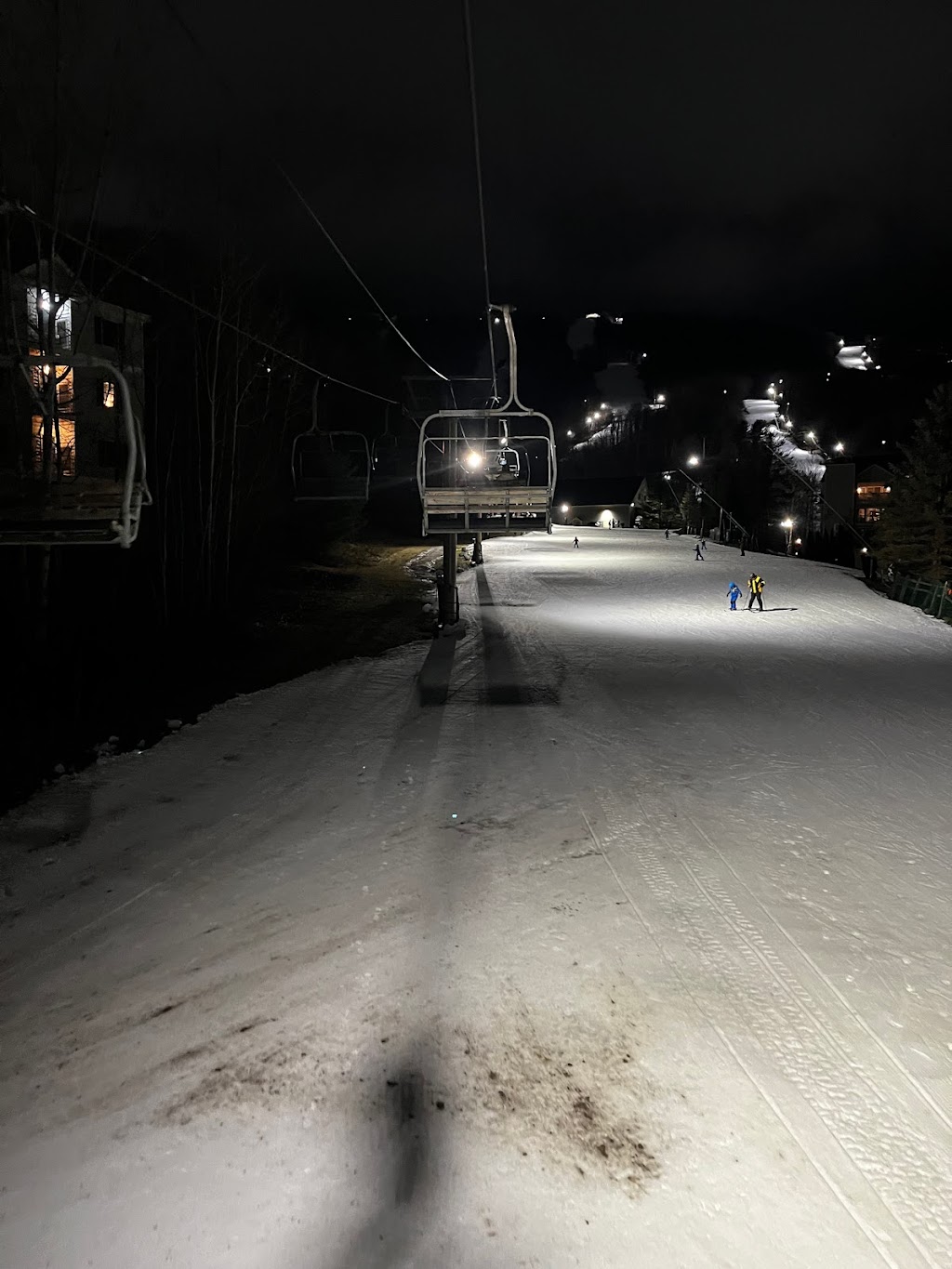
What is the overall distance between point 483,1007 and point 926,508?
3282 centimetres

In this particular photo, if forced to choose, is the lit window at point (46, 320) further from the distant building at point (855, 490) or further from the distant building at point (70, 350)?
the distant building at point (855, 490)

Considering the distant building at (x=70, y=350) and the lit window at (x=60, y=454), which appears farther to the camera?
the distant building at (x=70, y=350)

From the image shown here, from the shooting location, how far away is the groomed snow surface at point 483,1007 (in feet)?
9.89

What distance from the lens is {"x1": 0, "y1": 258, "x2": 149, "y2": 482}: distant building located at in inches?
420

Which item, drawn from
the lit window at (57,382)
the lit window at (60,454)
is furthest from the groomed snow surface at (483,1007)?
the lit window at (57,382)

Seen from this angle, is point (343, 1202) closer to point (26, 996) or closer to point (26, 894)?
point (26, 996)

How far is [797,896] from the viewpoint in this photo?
549cm

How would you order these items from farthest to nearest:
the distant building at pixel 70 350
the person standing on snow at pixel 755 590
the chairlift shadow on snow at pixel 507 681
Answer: the person standing on snow at pixel 755 590 → the chairlift shadow on snow at pixel 507 681 → the distant building at pixel 70 350

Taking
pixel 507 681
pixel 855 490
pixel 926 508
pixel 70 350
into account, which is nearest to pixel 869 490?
pixel 855 490

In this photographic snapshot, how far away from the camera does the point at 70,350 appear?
12453 mm

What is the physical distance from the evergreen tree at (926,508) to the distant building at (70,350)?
28.9m

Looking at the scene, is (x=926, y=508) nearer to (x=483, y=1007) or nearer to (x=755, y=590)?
(x=755, y=590)

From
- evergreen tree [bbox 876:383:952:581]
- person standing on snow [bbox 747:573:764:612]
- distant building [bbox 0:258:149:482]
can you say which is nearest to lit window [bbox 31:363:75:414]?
distant building [bbox 0:258:149:482]

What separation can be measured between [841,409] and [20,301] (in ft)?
308
